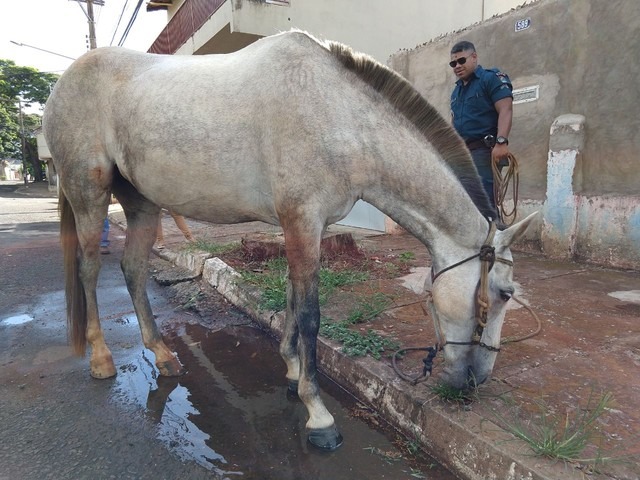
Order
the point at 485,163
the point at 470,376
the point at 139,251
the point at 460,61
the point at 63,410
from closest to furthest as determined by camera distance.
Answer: the point at 470,376
the point at 63,410
the point at 139,251
the point at 460,61
the point at 485,163

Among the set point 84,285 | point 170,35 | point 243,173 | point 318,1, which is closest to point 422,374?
point 243,173

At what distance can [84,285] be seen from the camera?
3.02m

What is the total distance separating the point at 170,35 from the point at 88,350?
464 inches

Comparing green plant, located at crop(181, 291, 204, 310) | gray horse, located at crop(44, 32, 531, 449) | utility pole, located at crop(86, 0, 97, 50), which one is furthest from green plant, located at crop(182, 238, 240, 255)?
utility pole, located at crop(86, 0, 97, 50)

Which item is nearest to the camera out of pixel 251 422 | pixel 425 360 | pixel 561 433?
pixel 561 433

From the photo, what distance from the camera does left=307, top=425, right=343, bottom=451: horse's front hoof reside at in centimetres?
211

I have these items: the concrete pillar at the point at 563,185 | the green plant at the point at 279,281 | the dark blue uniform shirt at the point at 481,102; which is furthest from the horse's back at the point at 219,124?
the concrete pillar at the point at 563,185

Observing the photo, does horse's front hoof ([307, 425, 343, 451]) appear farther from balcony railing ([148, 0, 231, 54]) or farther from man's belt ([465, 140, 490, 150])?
balcony railing ([148, 0, 231, 54])

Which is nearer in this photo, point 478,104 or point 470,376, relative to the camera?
point 470,376

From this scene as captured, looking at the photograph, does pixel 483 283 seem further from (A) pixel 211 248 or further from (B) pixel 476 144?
(A) pixel 211 248

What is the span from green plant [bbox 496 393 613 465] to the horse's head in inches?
11.7

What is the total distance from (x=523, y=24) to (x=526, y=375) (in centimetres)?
502

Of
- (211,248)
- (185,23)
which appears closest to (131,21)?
(185,23)

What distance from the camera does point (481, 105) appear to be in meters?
3.32
